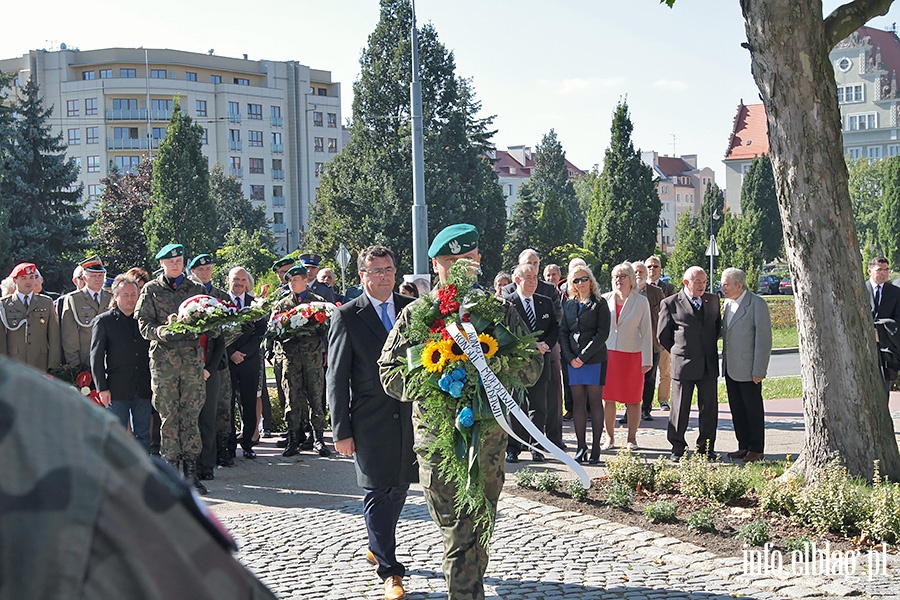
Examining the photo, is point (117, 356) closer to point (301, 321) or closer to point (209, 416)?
point (209, 416)

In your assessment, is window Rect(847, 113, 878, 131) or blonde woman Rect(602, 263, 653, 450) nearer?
blonde woman Rect(602, 263, 653, 450)

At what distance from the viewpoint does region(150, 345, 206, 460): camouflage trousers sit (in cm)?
971

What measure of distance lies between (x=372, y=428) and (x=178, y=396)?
410 centimetres

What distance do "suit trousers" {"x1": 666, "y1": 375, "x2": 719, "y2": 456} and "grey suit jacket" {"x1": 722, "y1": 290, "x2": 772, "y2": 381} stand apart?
0.32m

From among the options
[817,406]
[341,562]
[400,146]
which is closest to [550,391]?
[817,406]

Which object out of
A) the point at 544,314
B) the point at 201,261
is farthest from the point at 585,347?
the point at 201,261

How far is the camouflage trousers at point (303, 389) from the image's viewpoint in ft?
39.0

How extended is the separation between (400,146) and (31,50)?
54.0m

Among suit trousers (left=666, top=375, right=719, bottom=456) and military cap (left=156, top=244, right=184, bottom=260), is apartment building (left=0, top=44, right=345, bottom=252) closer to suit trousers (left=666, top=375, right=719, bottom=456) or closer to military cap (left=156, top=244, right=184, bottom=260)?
military cap (left=156, top=244, right=184, bottom=260)

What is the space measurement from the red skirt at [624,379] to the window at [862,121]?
4171 inches

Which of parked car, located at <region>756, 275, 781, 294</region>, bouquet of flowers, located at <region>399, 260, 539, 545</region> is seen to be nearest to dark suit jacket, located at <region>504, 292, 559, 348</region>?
bouquet of flowers, located at <region>399, 260, 539, 545</region>

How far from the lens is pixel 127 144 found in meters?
88.9

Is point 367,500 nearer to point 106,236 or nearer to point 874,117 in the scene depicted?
point 106,236

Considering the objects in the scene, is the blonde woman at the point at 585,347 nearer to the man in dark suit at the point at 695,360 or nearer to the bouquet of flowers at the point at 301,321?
the man in dark suit at the point at 695,360
